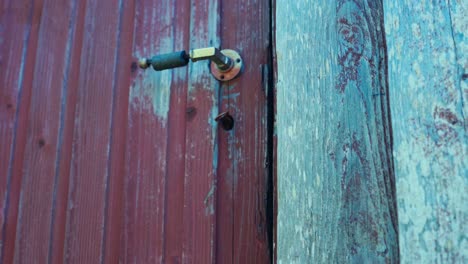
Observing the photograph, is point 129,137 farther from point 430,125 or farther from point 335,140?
point 430,125

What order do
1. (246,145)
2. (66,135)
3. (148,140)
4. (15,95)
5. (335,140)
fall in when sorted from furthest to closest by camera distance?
(15,95) < (66,135) < (148,140) < (246,145) < (335,140)

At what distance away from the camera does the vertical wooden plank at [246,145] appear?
1167 mm

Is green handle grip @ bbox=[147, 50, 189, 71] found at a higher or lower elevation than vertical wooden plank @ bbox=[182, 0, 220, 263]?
higher

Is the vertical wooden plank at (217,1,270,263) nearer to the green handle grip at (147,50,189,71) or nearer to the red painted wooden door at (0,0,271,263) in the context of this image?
the red painted wooden door at (0,0,271,263)

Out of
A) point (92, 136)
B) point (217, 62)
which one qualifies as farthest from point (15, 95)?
point (217, 62)

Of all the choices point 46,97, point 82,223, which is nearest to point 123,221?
point 82,223

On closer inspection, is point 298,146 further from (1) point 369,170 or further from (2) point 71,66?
(2) point 71,66

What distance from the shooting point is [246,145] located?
123cm

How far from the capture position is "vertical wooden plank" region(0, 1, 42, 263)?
4.96 feet

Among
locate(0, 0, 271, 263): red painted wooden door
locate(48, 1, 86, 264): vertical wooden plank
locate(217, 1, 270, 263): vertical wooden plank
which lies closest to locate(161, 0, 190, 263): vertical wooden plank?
locate(0, 0, 271, 263): red painted wooden door

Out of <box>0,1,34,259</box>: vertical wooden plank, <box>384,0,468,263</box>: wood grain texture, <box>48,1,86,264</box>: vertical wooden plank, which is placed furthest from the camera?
<box>0,1,34,259</box>: vertical wooden plank

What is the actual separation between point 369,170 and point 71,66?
1.04m

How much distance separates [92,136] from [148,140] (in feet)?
0.64

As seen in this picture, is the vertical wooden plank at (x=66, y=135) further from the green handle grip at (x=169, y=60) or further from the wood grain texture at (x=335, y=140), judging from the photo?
the wood grain texture at (x=335, y=140)
